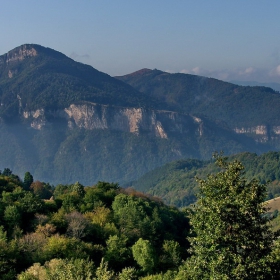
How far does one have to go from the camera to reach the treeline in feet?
111

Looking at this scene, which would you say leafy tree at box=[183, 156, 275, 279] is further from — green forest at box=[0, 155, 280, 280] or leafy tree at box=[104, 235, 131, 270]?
leafy tree at box=[104, 235, 131, 270]

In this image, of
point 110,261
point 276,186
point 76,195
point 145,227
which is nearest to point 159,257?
point 110,261

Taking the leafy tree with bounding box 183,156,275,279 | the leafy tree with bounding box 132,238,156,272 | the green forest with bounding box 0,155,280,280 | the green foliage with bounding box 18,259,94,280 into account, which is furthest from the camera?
the leafy tree with bounding box 132,238,156,272

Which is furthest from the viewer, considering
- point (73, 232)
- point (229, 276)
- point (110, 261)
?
point (73, 232)

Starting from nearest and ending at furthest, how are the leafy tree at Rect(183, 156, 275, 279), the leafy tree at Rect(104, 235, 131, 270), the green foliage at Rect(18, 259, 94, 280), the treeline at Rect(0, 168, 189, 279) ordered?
1. the leafy tree at Rect(183, 156, 275, 279)
2. the green foliage at Rect(18, 259, 94, 280)
3. the treeline at Rect(0, 168, 189, 279)
4. the leafy tree at Rect(104, 235, 131, 270)

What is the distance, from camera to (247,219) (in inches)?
781

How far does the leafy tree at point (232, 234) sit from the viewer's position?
754 inches

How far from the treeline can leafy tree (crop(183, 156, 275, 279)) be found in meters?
6.17

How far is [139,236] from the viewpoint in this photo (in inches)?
1903

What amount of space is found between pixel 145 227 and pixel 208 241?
31439 mm

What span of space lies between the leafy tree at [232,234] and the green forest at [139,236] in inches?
1.7

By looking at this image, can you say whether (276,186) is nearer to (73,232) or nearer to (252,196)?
(73,232)

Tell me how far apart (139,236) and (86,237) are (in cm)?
638

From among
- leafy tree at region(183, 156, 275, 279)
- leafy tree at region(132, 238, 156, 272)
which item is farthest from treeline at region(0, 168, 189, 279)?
leafy tree at region(183, 156, 275, 279)
